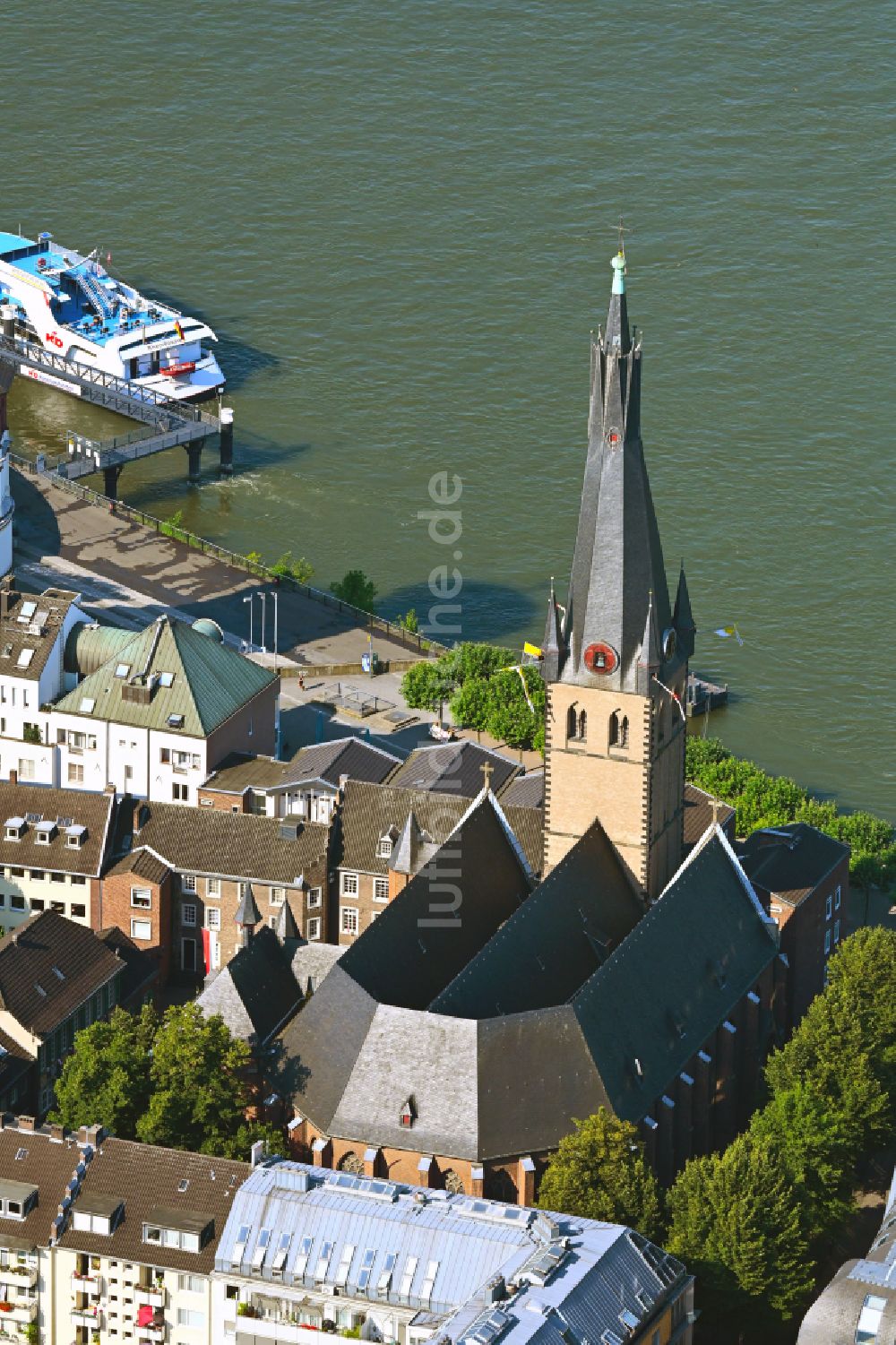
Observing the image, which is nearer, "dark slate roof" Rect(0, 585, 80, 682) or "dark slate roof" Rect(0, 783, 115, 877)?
"dark slate roof" Rect(0, 783, 115, 877)

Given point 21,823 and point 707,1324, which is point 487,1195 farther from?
point 21,823

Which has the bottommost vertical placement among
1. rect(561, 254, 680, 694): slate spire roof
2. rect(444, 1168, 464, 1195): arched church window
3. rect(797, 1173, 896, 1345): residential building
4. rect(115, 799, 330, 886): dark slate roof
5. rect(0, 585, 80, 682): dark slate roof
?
rect(444, 1168, 464, 1195): arched church window

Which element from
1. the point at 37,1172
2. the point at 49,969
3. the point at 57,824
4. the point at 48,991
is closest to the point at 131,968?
the point at 49,969

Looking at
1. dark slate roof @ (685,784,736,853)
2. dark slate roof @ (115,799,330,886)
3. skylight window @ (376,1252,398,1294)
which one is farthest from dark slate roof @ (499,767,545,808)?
skylight window @ (376,1252,398,1294)

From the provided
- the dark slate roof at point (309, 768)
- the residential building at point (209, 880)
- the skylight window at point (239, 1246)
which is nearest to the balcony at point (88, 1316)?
the skylight window at point (239, 1246)

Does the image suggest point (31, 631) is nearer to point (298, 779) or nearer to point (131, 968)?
point (298, 779)

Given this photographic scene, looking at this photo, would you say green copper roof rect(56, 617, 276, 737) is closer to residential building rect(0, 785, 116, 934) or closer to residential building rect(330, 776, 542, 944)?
residential building rect(0, 785, 116, 934)

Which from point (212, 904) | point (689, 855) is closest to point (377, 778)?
point (212, 904)
